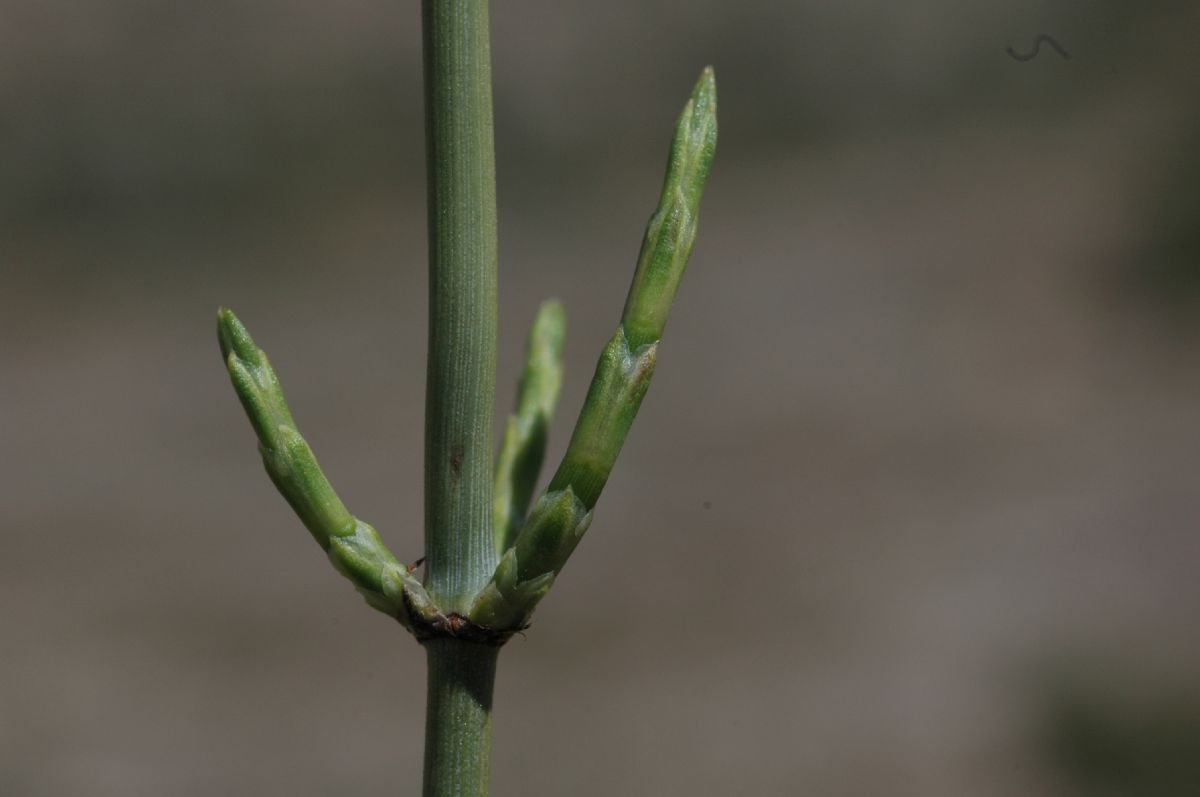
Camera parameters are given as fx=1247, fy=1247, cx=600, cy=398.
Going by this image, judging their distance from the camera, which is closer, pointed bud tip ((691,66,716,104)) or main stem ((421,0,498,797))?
main stem ((421,0,498,797))

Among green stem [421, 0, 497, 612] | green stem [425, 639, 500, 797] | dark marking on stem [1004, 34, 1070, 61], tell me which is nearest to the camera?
green stem [421, 0, 497, 612]

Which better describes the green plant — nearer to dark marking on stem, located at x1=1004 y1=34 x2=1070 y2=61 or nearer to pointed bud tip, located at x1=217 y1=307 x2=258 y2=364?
pointed bud tip, located at x1=217 y1=307 x2=258 y2=364

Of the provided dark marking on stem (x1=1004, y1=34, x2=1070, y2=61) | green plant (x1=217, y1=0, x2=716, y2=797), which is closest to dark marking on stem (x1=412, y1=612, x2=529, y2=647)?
green plant (x1=217, y1=0, x2=716, y2=797)

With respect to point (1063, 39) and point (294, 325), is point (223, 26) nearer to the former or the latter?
point (294, 325)

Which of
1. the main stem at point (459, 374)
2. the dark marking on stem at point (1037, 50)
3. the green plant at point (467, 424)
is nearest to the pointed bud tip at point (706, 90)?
the green plant at point (467, 424)

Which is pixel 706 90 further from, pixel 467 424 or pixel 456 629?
pixel 456 629

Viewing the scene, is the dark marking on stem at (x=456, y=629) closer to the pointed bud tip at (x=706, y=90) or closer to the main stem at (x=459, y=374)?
the main stem at (x=459, y=374)

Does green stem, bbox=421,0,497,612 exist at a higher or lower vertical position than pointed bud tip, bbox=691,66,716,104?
lower

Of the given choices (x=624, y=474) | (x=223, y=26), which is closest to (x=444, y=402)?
(x=624, y=474)
